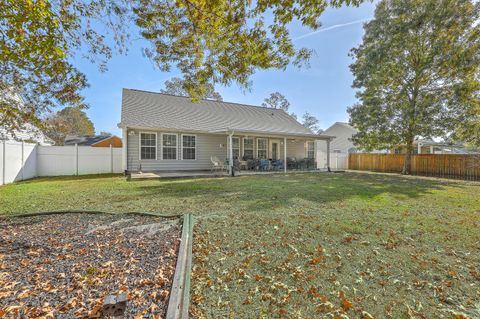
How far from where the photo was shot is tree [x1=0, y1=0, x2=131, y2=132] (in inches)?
133

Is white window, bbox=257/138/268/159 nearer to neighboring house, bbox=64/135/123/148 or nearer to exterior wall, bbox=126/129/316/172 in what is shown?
exterior wall, bbox=126/129/316/172

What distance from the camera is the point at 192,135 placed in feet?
48.3

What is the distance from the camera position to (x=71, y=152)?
13375 mm

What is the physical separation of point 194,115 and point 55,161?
8192 mm

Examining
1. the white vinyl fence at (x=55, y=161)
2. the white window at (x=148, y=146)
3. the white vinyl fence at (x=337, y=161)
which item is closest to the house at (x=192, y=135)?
the white window at (x=148, y=146)

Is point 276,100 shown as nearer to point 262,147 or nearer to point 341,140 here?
point 341,140

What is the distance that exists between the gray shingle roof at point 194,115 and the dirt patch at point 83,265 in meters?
9.13

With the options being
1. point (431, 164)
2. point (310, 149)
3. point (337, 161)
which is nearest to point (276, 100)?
point (337, 161)

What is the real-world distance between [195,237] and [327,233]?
2.26 metres

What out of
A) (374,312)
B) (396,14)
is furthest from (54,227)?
(396,14)

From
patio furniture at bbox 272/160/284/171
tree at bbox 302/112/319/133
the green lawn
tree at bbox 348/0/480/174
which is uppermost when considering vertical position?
tree at bbox 302/112/319/133

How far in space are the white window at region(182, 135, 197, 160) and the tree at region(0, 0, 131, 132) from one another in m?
9.21

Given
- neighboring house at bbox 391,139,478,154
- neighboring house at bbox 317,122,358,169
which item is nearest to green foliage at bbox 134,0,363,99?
neighboring house at bbox 391,139,478,154

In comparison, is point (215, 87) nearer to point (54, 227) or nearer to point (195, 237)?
point (195, 237)
